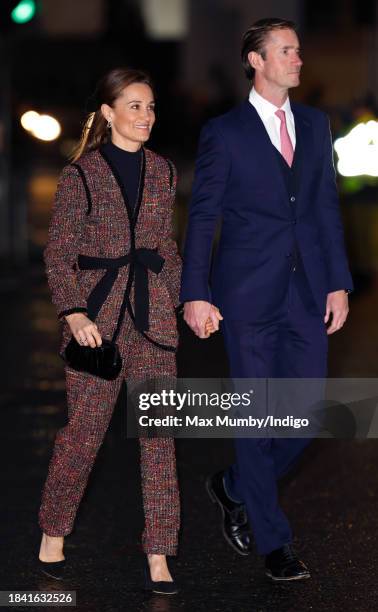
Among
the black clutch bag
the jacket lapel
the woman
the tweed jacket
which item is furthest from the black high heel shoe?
the jacket lapel

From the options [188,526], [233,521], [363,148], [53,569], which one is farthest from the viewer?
[363,148]

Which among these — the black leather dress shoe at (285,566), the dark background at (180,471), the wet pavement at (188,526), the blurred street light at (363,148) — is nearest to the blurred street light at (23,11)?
the dark background at (180,471)

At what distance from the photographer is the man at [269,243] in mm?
5895

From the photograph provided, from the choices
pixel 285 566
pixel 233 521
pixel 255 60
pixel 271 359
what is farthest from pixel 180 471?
pixel 255 60

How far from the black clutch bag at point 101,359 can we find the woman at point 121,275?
0.12 m

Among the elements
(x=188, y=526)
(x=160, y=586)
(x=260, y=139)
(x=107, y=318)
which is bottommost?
(x=160, y=586)

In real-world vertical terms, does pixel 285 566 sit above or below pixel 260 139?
below

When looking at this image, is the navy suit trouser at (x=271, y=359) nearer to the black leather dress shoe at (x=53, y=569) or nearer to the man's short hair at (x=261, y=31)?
the black leather dress shoe at (x=53, y=569)

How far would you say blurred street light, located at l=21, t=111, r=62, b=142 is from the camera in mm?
5996

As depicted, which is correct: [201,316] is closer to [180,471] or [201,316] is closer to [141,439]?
[141,439]

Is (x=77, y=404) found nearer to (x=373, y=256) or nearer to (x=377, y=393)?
(x=377, y=393)

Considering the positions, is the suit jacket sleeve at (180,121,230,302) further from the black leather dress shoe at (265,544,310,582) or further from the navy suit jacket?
the black leather dress shoe at (265,544,310,582)

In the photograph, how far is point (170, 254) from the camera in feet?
19.4

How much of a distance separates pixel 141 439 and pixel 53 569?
60 centimetres
